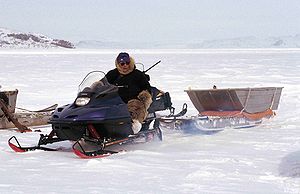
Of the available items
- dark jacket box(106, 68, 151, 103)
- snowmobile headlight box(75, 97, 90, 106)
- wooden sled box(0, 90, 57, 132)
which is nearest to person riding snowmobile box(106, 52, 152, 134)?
dark jacket box(106, 68, 151, 103)

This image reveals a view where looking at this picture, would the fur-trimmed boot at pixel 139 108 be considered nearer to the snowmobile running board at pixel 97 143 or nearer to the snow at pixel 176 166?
the snowmobile running board at pixel 97 143

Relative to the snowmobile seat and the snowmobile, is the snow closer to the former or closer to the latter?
the snowmobile

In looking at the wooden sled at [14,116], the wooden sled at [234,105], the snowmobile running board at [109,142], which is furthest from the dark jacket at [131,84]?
the wooden sled at [14,116]

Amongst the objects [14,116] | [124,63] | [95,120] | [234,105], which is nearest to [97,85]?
[95,120]

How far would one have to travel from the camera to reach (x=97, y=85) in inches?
207

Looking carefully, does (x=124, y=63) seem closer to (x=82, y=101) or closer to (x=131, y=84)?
(x=131, y=84)

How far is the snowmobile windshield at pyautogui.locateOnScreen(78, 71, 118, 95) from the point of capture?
5.18m

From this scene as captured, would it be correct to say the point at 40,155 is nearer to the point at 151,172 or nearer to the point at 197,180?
the point at 151,172

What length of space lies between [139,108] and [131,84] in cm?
34

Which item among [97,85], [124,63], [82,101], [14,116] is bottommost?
[14,116]

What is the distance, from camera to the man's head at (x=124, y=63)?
570 cm

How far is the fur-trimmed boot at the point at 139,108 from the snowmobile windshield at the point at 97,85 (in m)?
0.34

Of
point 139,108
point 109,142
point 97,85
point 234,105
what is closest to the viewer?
point 109,142

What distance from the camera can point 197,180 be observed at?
4.05 metres
